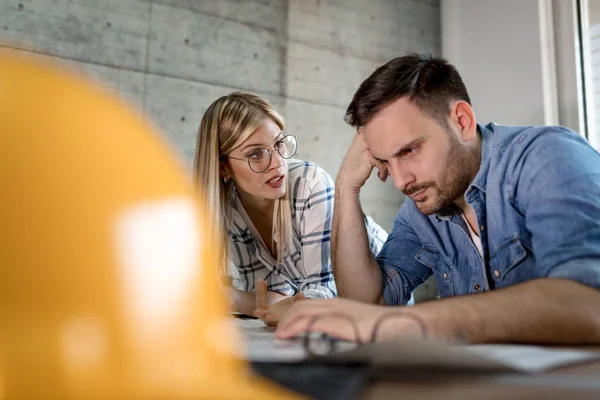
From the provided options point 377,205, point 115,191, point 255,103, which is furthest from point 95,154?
point 377,205

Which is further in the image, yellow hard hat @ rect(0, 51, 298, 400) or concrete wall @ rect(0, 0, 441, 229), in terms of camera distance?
concrete wall @ rect(0, 0, 441, 229)

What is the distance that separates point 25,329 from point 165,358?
0.26 ft

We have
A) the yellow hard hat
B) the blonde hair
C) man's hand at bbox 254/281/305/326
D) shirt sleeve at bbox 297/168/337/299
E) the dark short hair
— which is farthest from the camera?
the blonde hair

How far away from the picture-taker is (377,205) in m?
4.14

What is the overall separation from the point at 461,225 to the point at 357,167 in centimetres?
42

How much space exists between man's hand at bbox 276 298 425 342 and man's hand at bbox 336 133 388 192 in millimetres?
782

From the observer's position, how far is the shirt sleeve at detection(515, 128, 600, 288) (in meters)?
0.89

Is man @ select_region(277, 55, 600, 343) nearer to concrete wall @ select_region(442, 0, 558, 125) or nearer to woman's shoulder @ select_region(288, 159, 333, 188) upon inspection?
woman's shoulder @ select_region(288, 159, 333, 188)

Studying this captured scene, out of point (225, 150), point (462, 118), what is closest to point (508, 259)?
point (462, 118)

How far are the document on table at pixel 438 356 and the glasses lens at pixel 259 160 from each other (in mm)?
1198

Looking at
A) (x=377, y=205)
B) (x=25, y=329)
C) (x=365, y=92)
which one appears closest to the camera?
(x=25, y=329)

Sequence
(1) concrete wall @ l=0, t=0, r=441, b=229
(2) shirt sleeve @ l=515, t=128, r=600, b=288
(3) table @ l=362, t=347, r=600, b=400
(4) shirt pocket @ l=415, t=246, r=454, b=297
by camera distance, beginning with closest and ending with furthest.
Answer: (3) table @ l=362, t=347, r=600, b=400, (2) shirt sleeve @ l=515, t=128, r=600, b=288, (4) shirt pocket @ l=415, t=246, r=454, b=297, (1) concrete wall @ l=0, t=0, r=441, b=229

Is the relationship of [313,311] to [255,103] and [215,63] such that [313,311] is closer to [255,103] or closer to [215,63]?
[255,103]

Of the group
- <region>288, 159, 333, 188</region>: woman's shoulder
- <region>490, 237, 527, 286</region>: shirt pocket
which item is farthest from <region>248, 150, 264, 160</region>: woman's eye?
<region>490, 237, 527, 286</region>: shirt pocket
